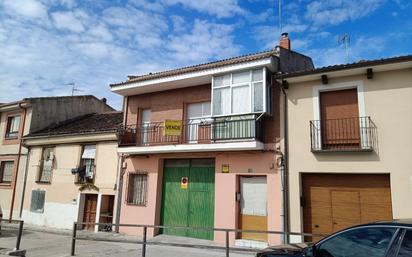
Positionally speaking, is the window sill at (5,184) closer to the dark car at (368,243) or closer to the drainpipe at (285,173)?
the drainpipe at (285,173)

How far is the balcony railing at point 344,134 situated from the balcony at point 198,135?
6.24 ft

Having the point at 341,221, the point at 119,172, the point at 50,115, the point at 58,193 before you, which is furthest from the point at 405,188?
the point at 50,115

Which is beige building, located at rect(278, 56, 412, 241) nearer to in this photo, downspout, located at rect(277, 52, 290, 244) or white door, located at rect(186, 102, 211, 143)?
downspout, located at rect(277, 52, 290, 244)

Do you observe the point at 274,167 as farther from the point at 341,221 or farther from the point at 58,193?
the point at 58,193

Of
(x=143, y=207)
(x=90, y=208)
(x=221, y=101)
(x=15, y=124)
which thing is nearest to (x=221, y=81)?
(x=221, y=101)

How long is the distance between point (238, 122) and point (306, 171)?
9.51 ft

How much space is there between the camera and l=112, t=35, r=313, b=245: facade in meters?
11.8

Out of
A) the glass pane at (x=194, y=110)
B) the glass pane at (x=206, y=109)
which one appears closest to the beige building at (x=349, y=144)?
the glass pane at (x=206, y=109)

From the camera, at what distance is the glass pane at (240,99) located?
479 inches

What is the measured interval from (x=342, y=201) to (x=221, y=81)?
5.92m

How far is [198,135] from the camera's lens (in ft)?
45.1

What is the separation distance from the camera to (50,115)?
2077 centimetres

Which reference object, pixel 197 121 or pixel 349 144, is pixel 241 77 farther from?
pixel 349 144

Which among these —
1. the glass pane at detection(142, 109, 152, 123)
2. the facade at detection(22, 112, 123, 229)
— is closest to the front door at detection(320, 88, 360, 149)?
the glass pane at detection(142, 109, 152, 123)
